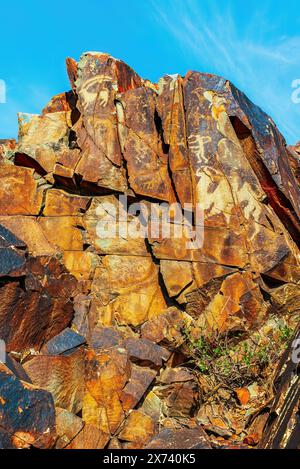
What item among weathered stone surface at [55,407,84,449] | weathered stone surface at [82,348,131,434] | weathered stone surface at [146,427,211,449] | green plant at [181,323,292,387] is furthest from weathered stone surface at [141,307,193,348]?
weathered stone surface at [55,407,84,449]

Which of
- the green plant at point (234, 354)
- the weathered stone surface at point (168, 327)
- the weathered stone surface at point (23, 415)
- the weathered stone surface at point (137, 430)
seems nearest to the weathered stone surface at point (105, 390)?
the weathered stone surface at point (137, 430)

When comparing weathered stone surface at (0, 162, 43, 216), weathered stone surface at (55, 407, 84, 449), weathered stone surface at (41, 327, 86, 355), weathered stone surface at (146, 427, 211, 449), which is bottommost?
weathered stone surface at (146, 427, 211, 449)

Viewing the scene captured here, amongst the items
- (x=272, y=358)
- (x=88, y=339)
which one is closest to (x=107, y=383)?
(x=88, y=339)

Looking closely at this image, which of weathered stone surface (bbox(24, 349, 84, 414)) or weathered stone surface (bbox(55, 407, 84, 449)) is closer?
weathered stone surface (bbox(55, 407, 84, 449))

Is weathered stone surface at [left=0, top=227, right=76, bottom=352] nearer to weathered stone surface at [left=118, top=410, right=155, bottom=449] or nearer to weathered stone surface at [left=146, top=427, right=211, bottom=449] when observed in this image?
weathered stone surface at [left=118, top=410, right=155, bottom=449]

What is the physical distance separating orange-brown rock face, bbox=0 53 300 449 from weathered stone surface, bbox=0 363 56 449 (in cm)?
98

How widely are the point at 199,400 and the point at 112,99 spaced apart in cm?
703

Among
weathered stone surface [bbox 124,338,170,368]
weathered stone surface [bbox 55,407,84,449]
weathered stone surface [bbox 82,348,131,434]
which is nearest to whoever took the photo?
weathered stone surface [bbox 55,407,84,449]

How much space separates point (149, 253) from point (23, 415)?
502 centimetres

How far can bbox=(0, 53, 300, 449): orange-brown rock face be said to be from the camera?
8180 millimetres

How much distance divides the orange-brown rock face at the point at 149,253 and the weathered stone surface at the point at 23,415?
38.5 inches

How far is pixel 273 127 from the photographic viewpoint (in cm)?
1195

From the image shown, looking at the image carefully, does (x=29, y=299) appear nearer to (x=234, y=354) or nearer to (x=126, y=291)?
(x=126, y=291)
